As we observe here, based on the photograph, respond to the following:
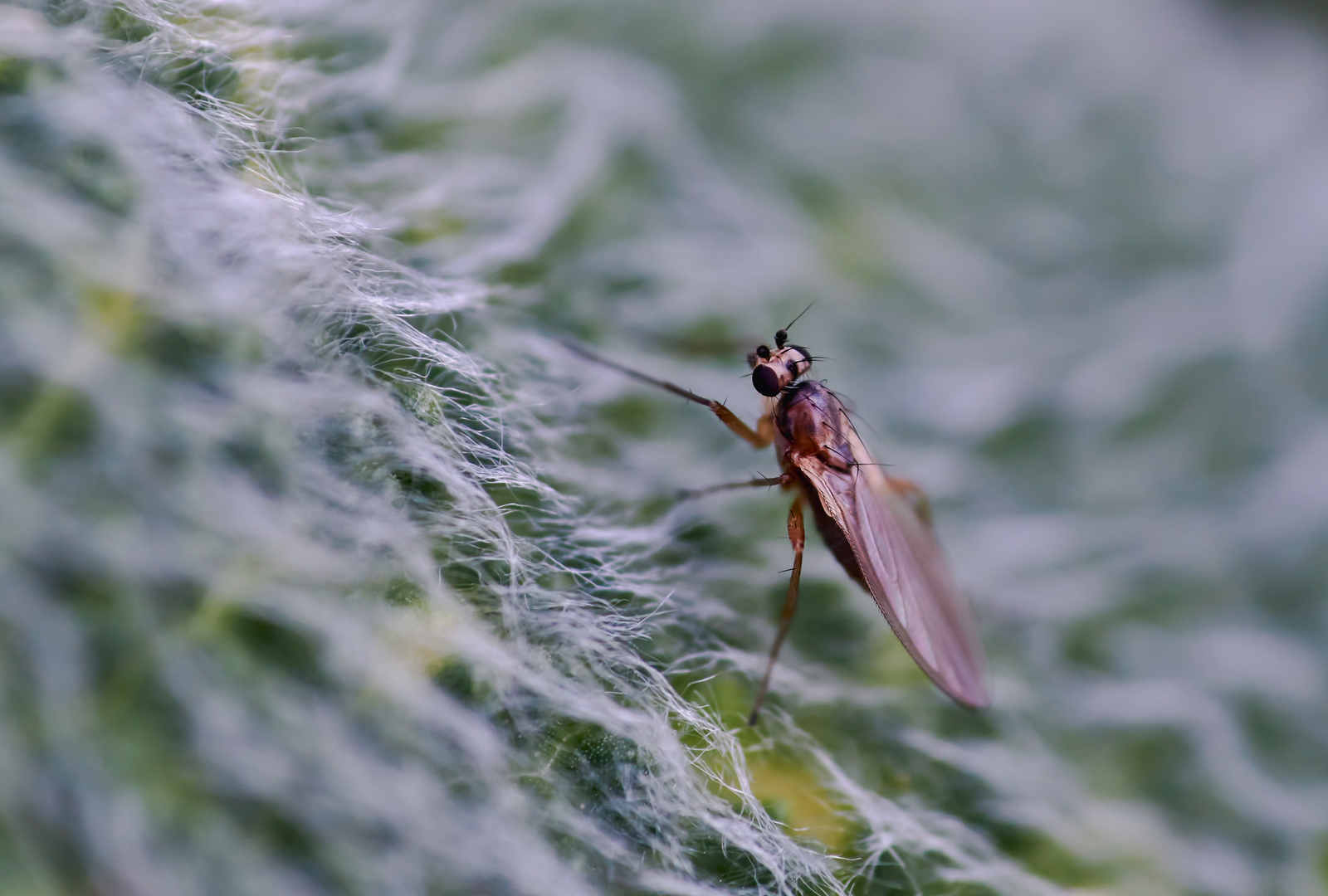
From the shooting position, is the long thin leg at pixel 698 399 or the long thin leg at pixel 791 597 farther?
the long thin leg at pixel 698 399

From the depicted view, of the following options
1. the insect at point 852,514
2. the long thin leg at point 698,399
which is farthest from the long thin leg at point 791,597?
the long thin leg at point 698,399

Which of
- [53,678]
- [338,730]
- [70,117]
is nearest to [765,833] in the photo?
[338,730]

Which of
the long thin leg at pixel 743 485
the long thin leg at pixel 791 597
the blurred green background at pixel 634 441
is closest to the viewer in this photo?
the blurred green background at pixel 634 441

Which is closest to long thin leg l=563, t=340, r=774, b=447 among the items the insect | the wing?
the insect

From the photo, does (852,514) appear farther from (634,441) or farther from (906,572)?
(634,441)

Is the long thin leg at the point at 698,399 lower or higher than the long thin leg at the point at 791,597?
higher

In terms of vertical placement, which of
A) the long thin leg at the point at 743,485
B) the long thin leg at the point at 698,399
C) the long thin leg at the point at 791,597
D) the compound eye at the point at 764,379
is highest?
the compound eye at the point at 764,379

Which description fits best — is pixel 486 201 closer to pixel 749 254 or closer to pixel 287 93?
pixel 287 93

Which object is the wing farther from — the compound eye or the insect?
the compound eye

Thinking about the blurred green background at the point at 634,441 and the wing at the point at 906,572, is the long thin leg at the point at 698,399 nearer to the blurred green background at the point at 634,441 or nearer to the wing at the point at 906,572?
the blurred green background at the point at 634,441
